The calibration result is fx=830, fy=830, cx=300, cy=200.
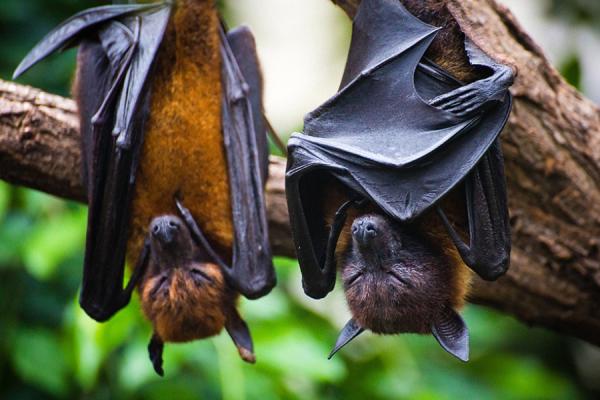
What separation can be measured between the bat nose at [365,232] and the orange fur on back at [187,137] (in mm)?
1006

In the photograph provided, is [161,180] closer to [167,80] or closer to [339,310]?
[167,80]

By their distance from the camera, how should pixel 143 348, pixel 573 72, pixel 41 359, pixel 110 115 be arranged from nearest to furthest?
pixel 110 115 < pixel 143 348 < pixel 41 359 < pixel 573 72

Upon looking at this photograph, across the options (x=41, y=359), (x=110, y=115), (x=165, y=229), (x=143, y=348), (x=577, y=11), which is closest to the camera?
(x=165, y=229)

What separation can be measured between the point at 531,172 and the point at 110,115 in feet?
6.49

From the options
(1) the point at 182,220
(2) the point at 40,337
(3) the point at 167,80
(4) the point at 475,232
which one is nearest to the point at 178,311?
(1) the point at 182,220

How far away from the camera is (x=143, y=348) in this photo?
416 centimetres

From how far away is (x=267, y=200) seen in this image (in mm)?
4062

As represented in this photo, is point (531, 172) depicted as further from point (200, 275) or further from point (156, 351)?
point (156, 351)

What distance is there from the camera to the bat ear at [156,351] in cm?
374

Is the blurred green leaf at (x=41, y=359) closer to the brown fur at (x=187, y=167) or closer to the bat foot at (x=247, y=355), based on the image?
the brown fur at (x=187, y=167)

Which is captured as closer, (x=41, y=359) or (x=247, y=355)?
(x=247, y=355)

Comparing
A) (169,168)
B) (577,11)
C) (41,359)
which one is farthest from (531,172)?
(577,11)

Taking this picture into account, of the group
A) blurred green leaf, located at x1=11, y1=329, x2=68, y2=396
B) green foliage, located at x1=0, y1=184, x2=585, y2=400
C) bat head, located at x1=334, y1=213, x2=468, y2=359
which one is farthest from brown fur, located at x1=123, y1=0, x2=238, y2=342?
blurred green leaf, located at x1=11, y1=329, x2=68, y2=396

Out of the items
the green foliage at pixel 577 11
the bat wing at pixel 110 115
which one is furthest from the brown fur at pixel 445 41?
the green foliage at pixel 577 11
